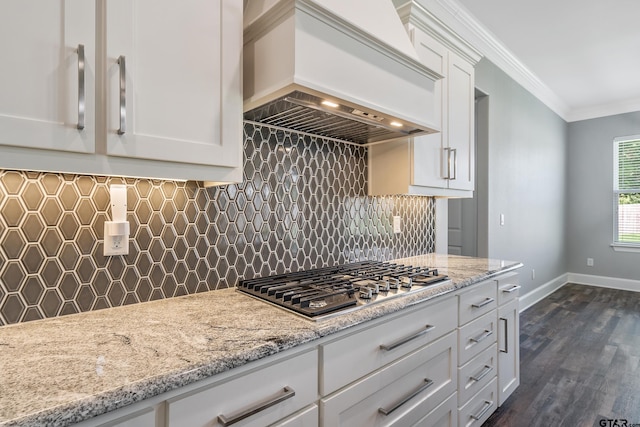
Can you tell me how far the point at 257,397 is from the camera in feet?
2.97

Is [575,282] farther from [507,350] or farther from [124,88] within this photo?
[124,88]

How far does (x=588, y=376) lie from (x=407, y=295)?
7.49ft

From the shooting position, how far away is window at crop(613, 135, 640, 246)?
5180 mm

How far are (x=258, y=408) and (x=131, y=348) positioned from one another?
1.19 ft

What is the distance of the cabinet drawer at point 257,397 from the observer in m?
0.79

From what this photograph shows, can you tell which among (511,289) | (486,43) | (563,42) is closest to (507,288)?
(511,289)

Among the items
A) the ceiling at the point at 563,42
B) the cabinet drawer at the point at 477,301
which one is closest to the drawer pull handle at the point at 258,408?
the cabinet drawer at the point at 477,301

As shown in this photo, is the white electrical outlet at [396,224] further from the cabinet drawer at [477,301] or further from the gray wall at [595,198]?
the gray wall at [595,198]

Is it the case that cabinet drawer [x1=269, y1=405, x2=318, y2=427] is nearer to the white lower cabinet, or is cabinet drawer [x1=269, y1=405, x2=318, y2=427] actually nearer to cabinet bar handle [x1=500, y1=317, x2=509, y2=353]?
the white lower cabinet

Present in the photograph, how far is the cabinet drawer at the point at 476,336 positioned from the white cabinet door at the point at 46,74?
1757 millimetres

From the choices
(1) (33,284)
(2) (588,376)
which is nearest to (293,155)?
(1) (33,284)

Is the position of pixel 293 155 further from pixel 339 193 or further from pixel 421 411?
pixel 421 411

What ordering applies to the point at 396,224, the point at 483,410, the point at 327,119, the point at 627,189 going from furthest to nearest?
the point at 627,189
the point at 396,224
the point at 483,410
the point at 327,119

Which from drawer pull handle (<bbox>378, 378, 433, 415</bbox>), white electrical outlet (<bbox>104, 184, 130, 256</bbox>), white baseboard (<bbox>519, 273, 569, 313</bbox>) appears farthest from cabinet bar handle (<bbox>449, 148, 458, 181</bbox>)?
white baseboard (<bbox>519, 273, 569, 313</bbox>)
